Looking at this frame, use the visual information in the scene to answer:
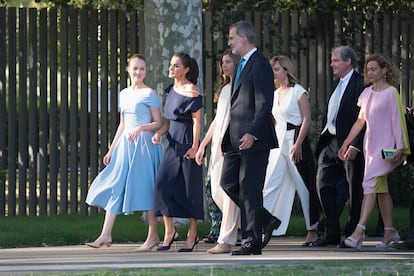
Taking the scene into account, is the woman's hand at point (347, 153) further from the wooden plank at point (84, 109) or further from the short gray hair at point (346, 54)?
the wooden plank at point (84, 109)

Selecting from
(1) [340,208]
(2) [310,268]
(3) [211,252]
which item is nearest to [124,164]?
(3) [211,252]

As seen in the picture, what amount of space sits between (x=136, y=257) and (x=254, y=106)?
5.51ft

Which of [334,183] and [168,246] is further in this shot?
Answer: [334,183]

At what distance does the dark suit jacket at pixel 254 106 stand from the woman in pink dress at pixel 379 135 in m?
1.25

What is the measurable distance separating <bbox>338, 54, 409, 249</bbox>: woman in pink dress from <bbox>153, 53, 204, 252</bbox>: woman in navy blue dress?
145 cm

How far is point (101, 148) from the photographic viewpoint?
52.6ft

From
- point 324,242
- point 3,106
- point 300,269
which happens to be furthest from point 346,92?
point 3,106

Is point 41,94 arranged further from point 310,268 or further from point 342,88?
point 310,268

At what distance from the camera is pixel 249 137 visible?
11.2 meters

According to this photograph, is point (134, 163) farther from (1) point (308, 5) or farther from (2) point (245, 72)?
(1) point (308, 5)

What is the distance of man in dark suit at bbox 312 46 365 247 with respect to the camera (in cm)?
1252

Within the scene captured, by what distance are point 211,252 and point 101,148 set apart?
15.3 ft

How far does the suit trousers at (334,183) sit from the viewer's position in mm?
12508

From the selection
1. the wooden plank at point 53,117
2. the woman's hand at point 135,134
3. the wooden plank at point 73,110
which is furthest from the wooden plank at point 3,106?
the woman's hand at point 135,134
